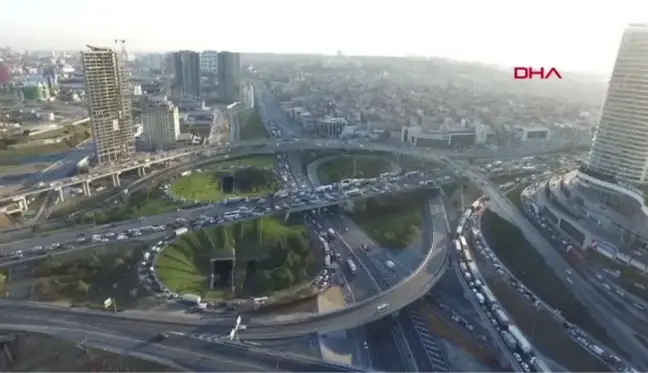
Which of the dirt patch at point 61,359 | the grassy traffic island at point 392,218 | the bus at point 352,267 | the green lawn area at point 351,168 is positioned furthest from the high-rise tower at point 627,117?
the dirt patch at point 61,359

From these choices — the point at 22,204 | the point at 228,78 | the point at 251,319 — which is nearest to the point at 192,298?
the point at 251,319

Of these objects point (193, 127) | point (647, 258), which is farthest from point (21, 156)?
point (647, 258)

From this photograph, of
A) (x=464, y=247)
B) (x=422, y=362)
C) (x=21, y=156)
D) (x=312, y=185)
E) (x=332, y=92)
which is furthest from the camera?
(x=332, y=92)

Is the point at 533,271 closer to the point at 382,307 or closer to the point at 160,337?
the point at 382,307

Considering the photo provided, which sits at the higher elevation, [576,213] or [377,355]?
[576,213]

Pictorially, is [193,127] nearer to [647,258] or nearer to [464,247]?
[464,247]

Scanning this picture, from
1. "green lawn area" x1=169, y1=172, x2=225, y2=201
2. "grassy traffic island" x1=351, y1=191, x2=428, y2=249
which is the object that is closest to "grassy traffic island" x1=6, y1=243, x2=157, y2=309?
"green lawn area" x1=169, y1=172, x2=225, y2=201

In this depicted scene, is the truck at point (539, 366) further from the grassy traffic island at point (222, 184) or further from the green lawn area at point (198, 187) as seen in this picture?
the green lawn area at point (198, 187)
